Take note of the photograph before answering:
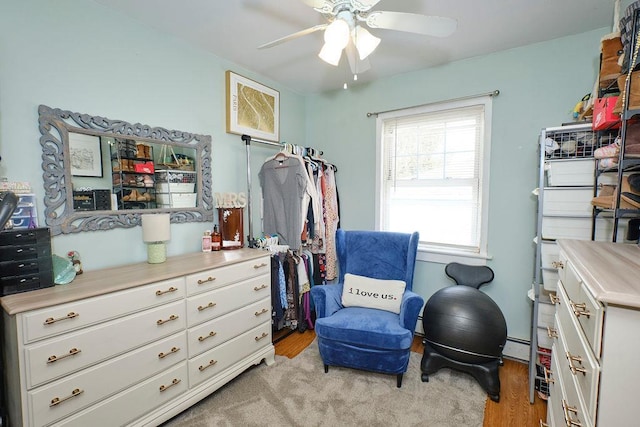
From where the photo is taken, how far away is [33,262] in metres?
1.35

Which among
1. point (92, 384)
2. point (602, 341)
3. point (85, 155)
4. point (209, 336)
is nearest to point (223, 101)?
point (85, 155)

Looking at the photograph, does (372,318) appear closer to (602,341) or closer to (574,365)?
(574,365)

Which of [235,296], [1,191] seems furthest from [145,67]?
[235,296]

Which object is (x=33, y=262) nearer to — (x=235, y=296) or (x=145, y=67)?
(x=235, y=296)

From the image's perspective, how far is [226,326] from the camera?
1.95 metres

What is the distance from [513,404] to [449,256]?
3.77 ft

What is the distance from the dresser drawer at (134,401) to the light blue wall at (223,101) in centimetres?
80

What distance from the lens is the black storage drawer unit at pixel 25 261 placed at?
129 centimetres

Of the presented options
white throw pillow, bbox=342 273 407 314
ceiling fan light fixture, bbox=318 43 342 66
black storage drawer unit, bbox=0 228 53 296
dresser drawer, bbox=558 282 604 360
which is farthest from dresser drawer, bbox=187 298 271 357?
dresser drawer, bbox=558 282 604 360

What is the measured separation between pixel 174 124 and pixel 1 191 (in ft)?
3.49

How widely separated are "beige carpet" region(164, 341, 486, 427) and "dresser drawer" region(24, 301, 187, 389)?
0.51 m

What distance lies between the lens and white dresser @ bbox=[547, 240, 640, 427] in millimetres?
691

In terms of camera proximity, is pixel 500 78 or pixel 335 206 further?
pixel 335 206

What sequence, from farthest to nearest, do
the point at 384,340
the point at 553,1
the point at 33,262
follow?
the point at 384,340, the point at 553,1, the point at 33,262
